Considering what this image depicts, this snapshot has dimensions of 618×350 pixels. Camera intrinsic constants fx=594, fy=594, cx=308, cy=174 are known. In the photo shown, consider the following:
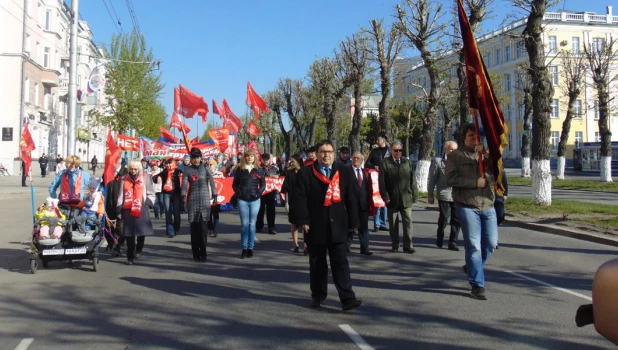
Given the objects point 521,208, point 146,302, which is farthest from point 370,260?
point 521,208

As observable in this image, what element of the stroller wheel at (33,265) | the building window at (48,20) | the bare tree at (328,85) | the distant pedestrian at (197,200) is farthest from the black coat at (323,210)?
the building window at (48,20)

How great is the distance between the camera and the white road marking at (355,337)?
5.11 meters

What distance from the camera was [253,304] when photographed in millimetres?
6719

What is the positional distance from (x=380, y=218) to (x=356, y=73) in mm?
25640

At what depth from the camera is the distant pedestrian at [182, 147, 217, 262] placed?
9688 millimetres

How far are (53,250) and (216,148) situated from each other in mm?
15541

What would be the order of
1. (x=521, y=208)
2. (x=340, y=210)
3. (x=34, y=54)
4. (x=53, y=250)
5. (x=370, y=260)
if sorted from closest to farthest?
(x=340, y=210) < (x=53, y=250) < (x=370, y=260) < (x=521, y=208) < (x=34, y=54)

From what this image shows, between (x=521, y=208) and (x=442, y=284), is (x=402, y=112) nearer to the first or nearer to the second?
(x=521, y=208)

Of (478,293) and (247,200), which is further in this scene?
(247,200)

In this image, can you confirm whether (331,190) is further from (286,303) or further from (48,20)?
(48,20)

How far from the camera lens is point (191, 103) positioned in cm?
2331

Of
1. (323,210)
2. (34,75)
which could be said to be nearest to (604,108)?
(323,210)

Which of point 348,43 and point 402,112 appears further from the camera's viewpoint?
point 402,112

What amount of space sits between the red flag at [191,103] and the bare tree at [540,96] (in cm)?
1206
